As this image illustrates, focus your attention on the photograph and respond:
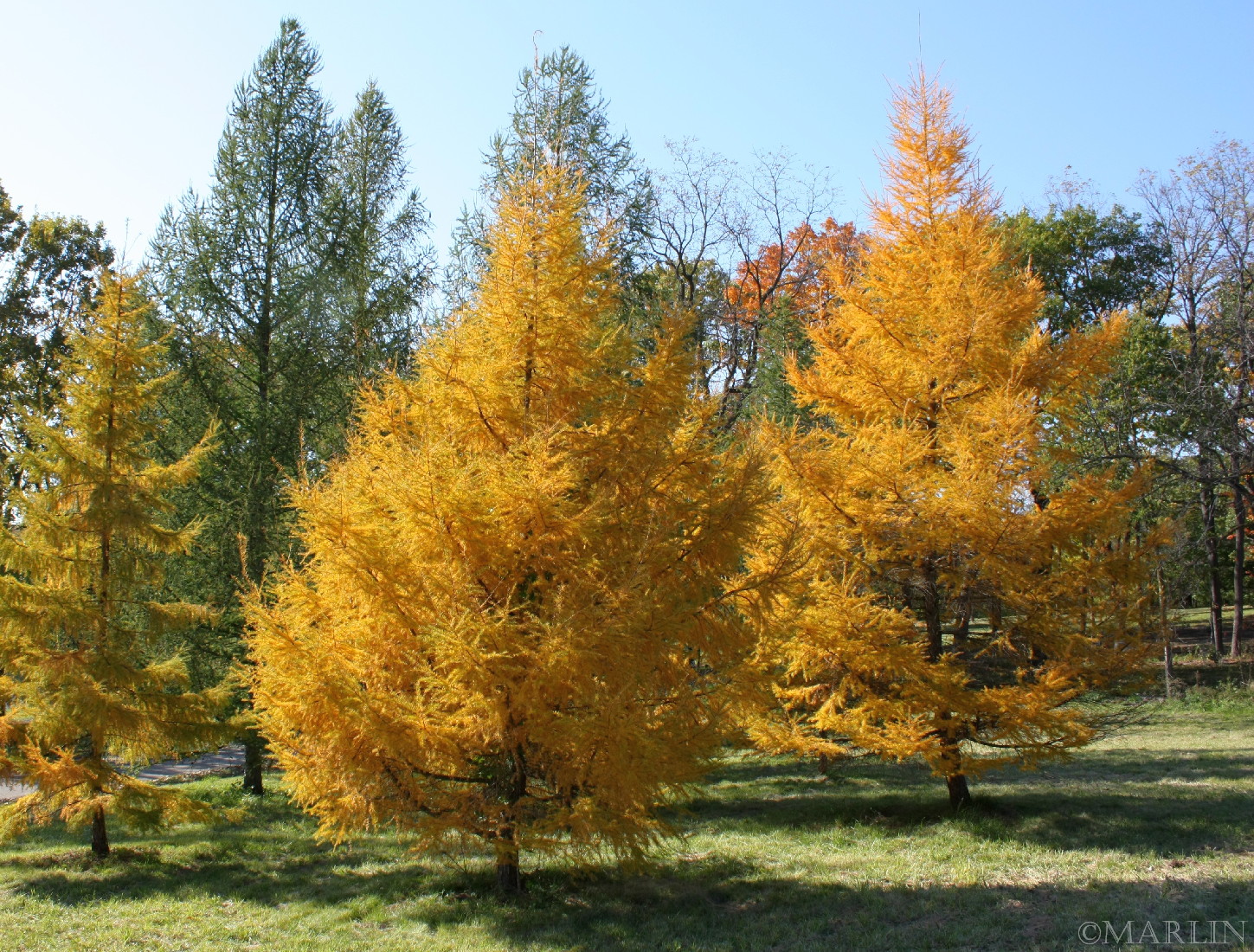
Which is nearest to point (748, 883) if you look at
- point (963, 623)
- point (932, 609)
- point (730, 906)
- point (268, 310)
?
point (730, 906)

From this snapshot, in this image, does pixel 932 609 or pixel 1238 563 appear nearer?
pixel 932 609

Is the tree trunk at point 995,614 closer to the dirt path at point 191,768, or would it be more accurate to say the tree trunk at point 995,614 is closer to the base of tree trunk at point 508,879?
the base of tree trunk at point 508,879

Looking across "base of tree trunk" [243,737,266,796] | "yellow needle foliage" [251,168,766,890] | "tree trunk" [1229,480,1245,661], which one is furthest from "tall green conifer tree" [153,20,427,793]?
"tree trunk" [1229,480,1245,661]

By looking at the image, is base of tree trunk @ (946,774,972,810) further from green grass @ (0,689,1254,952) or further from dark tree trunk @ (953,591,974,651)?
dark tree trunk @ (953,591,974,651)

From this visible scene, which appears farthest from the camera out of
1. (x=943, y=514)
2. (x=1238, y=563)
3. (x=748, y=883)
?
(x=1238, y=563)

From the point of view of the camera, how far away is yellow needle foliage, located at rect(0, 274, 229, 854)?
813 centimetres

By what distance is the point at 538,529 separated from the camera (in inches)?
226

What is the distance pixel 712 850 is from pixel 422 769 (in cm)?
381

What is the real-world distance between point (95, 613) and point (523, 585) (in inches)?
206

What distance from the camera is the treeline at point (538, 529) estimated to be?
5637mm

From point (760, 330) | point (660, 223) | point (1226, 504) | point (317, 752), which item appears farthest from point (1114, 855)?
point (1226, 504)

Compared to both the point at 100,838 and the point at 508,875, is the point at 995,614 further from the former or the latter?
the point at 100,838

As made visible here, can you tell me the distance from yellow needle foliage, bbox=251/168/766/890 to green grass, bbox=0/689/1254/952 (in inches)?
29.9

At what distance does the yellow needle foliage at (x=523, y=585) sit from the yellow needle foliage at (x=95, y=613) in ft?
10.0
